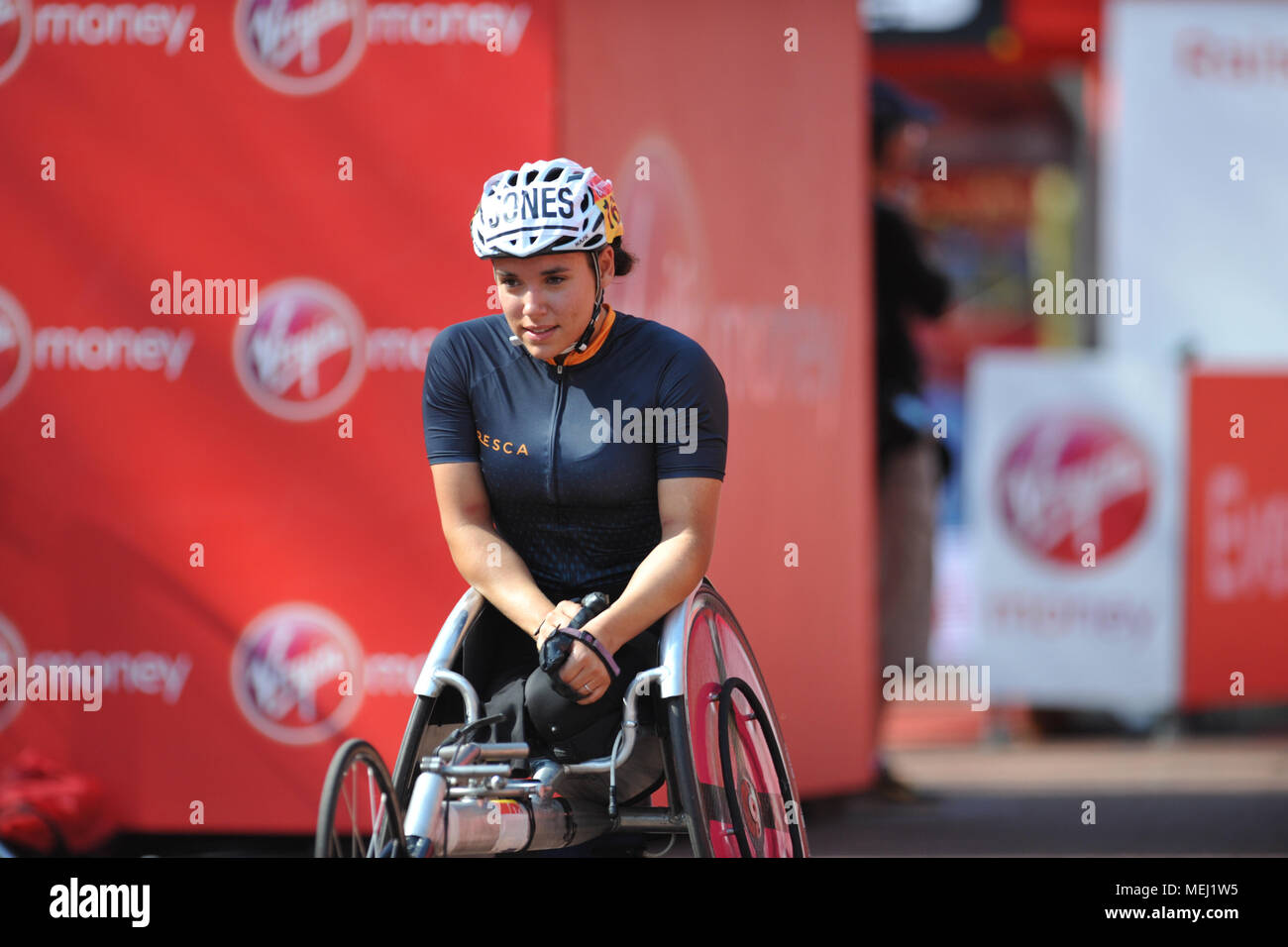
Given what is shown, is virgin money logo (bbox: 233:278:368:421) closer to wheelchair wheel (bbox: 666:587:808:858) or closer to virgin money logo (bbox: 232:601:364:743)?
virgin money logo (bbox: 232:601:364:743)

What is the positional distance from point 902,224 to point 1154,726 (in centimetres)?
247

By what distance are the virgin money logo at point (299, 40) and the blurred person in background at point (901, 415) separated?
1.96 metres

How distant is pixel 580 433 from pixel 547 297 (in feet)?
0.87

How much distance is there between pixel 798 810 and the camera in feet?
11.6

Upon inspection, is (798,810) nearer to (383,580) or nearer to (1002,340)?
(383,580)

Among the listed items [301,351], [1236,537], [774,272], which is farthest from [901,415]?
[301,351]

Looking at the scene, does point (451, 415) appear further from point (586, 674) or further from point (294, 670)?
point (294, 670)

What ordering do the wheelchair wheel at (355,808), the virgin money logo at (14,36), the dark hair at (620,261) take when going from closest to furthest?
the wheelchair wheel at (355,808)
the dark hair at (620,261)
the virgin money logo at (14,36)

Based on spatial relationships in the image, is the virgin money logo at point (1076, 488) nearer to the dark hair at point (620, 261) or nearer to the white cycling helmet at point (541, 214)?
the dark hair at point (620, 261)

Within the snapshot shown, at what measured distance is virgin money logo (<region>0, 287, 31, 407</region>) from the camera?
4.71m

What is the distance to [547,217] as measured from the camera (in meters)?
3.20

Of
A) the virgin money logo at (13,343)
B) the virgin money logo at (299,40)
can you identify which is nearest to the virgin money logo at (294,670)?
the virgin money logo at (13,343)

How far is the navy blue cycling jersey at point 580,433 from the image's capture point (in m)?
3.25
